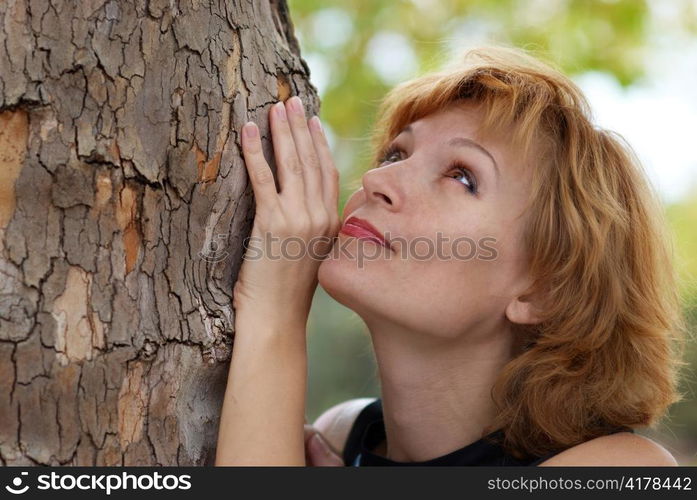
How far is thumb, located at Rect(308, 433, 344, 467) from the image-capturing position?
2.43m

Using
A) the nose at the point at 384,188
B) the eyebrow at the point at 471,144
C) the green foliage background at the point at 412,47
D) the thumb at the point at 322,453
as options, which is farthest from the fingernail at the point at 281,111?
the green foliage background at the point at 412,47

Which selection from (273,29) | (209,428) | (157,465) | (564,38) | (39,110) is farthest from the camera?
(564,38)

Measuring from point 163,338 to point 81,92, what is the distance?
56 cm

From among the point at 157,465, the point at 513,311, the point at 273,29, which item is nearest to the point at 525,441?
the point at 513,311

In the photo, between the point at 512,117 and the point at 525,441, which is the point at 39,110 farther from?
the point at 525,441

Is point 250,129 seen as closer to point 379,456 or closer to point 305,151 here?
point 305,151

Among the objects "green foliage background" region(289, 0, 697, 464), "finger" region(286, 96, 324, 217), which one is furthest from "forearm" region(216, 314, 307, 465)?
"green foliage background" region(289, 0, 697, 464)

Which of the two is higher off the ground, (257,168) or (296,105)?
(296,105)

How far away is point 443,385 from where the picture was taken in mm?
2146

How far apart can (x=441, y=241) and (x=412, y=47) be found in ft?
14.7

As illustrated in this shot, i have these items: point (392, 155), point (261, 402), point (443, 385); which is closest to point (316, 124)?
point (392, 155)

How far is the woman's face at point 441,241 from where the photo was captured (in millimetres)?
1878

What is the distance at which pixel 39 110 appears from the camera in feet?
4.75

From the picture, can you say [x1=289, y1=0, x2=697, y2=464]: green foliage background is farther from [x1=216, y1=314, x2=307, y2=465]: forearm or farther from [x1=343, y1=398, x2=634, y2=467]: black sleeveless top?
[x1=216, y1=314, x2=307, y2=465]: forearm
